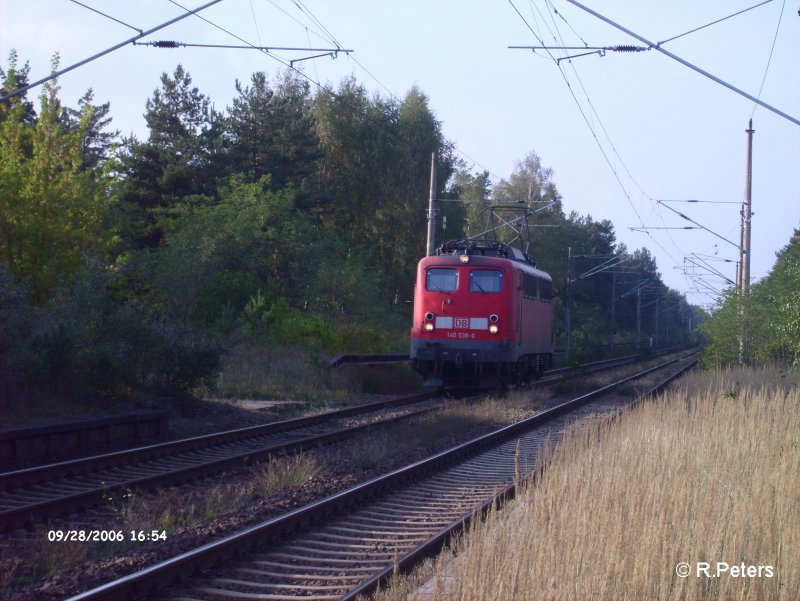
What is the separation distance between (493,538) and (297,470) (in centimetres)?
570

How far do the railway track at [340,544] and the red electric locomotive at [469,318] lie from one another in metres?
9.25

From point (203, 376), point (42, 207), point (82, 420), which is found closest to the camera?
point (82, 420)

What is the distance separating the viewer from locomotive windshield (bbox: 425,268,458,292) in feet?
74.0

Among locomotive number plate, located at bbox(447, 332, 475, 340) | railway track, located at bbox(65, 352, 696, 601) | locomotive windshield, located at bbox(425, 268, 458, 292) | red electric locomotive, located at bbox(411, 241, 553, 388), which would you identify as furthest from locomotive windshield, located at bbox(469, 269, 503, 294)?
railway track, located at bbox(65, 352, 696, 601)

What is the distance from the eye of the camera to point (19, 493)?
32.6 ft

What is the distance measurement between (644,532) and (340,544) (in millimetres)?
3339

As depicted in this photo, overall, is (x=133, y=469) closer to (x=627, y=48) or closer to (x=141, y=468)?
(x=141, y=468)

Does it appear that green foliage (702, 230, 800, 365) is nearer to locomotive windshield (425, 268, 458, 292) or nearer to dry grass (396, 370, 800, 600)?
locomotive windshield (425, 268, 458, 292)

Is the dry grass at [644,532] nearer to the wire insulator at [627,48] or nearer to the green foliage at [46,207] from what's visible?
the wire insulator at [627,48]

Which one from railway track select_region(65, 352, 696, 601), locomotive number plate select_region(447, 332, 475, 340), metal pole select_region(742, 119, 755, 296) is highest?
metal pole select_region(742, 119, 755, 296)

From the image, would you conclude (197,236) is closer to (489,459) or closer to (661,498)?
(489,459)

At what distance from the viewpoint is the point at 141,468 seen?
465 inches

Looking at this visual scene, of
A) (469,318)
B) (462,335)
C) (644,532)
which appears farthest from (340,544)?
(469,318)

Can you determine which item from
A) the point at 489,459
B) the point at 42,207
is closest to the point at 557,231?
the point at 42,207
